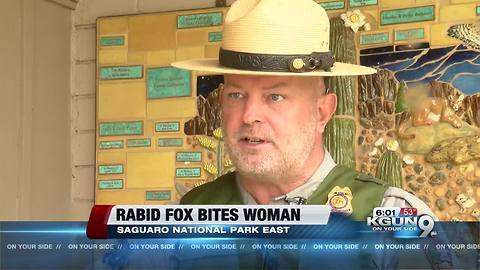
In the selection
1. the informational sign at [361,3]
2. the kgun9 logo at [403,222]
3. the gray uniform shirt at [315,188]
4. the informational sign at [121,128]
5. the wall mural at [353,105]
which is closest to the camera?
the kgun9 logo at [403,222]

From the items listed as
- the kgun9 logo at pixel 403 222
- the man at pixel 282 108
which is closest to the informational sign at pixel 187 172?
the man at pixel 282 108

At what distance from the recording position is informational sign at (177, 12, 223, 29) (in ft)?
7.78

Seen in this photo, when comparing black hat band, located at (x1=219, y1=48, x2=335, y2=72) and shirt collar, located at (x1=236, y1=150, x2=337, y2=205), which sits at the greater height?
black hat band, located at (x1=219, y1=48, x2=335, y2=72)

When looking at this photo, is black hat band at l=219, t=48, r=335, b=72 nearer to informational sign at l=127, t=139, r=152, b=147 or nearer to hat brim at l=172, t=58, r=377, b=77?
hat brim at l=172, t=58, r=377, b=77

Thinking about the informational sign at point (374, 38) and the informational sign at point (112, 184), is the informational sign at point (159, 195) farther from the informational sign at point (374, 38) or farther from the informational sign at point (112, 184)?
the informational sign at point (374, 38)

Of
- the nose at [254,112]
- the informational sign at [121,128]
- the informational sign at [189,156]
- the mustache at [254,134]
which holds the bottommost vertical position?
the informational sign at [189,156]

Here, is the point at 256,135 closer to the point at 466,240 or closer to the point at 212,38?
the point at 466,240

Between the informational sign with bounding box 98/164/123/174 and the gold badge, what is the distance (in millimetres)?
1095

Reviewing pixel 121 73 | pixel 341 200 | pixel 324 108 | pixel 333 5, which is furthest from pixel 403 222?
pixel 121 73

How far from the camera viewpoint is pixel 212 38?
237 centimetres

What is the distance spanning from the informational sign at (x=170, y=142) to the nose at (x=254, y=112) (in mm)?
923

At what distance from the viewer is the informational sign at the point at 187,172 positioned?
2.35 meters

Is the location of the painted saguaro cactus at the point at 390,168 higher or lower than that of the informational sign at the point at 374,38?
lower

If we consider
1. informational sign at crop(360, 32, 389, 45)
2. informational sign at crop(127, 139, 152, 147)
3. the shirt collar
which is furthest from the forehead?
informational sign at crop(127, 139, 152, 147)
